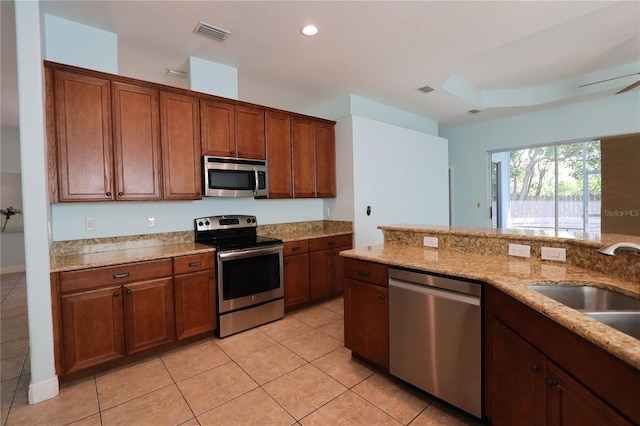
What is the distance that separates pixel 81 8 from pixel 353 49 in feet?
7.50

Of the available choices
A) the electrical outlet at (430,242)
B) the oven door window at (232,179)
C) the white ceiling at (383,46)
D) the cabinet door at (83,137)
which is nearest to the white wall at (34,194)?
the cabinet door at (83,137)

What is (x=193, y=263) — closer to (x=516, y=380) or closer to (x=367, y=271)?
(x=367, y=271)

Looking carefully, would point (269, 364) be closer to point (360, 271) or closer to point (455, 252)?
point (360, 271)

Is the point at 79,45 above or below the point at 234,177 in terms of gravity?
above

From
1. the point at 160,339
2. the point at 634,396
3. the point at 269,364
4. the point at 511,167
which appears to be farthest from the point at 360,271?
the point at 511,167

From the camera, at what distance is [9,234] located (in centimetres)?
580

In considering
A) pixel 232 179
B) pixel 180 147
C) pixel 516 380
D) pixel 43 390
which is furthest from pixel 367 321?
pixel 180 147

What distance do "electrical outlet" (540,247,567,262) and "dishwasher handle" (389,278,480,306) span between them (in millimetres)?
623

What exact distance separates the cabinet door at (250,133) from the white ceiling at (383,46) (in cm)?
51

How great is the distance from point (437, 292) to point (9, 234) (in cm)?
778

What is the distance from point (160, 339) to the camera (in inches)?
102

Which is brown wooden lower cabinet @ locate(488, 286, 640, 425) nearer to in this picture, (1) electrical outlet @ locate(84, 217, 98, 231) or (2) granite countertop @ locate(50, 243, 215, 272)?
(2) granite countertop @ locate(50, 243, 215, 272)

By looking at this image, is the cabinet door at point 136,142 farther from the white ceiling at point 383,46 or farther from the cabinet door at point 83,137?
the white ceiling at point 383,46

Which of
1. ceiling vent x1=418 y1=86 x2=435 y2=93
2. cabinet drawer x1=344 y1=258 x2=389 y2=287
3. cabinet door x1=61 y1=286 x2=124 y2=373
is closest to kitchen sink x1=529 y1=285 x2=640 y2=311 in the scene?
cabinet drawer x1=344 y1=258 x2=389 y2=287
